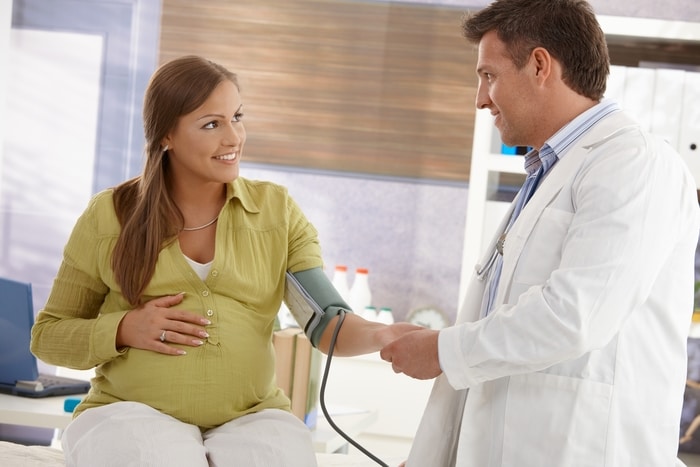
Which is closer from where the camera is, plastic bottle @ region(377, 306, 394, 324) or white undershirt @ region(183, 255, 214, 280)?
white undershirt @ region(183, 255, 214, 280)

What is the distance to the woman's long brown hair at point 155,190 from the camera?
5.96ft

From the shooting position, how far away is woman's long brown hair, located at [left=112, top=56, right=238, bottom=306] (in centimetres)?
182

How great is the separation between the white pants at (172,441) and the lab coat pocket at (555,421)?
0.40m

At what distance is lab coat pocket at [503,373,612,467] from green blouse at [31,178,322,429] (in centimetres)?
53

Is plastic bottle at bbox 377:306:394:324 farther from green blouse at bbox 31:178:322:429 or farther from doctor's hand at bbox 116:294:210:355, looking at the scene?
doctor's hand at bbox 116:294:210:355

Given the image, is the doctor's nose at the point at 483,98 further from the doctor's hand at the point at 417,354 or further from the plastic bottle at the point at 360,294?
the plastic bottle at the point at 360,294

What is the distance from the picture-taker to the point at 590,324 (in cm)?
144

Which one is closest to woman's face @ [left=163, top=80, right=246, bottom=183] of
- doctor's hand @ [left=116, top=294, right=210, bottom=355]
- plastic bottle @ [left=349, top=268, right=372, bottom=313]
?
doctor's hand @ [left=116, top=294, right=210, bottom=355]

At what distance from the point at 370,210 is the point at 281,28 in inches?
36.1

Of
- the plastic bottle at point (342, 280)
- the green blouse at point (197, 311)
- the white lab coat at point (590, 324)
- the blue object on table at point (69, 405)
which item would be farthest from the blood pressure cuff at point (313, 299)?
the plastic bottle at point (342, 280)

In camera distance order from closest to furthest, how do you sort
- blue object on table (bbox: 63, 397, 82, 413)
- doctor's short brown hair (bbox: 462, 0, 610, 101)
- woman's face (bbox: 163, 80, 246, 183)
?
1. doctor's short brown hair (bbox: 462, 0, 610, 101)
2. woman's face (bbox: 163, 80, 246, 183)
3. blue object on table (bbox: 63, 397, 82, 413)

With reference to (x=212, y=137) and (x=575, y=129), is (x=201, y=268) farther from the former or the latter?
(x=575, y=129)

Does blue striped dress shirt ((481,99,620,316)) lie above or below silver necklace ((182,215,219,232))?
above

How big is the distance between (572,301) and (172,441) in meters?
0.73
